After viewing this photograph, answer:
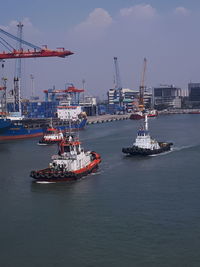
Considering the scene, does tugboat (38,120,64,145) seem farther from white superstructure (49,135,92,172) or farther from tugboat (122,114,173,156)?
white superstructure (49,135,92,172)

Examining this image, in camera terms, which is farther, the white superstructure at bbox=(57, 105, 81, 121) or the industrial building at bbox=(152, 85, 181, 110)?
the industrial building at bbox=(152, 85, 181, 110)

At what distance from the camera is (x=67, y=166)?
62.5 feet

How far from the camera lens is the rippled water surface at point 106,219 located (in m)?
10.7

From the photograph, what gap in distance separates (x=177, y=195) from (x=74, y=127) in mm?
35691

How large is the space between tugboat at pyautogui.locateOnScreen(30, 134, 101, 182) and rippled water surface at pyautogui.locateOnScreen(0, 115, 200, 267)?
38cm

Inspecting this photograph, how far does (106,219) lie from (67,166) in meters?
6.06

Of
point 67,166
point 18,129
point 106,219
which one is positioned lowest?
point 106,219

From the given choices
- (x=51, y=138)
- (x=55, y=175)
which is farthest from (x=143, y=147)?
(x=51, y=138)

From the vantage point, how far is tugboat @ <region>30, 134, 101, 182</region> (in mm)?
18422

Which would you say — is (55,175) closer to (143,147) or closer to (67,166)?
(67,166)

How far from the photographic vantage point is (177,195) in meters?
16.0

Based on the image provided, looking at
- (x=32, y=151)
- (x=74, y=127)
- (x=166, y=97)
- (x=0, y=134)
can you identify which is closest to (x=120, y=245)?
(x=32, y=151)

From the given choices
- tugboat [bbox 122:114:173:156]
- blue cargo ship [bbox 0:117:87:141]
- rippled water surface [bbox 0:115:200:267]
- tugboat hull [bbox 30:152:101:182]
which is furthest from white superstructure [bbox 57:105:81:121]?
tugboat hull [bbox 30:152:101:182]

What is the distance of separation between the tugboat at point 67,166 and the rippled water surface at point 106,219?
375mm
